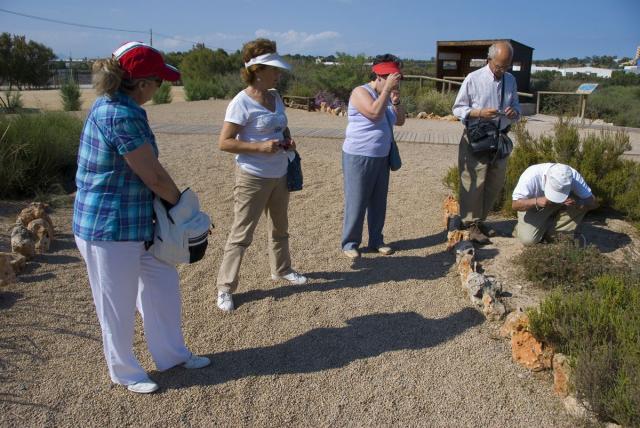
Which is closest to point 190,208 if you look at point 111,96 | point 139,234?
point 139,234

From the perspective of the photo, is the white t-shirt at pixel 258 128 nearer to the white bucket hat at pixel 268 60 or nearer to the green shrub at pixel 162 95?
the white bucket hat at pixel 268 60

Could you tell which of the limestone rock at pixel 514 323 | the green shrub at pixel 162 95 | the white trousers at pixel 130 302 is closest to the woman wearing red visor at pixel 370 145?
the limestone rock at pixel 514 323

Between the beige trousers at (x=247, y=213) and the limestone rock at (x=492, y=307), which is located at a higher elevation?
the beige trousers at (x=247, y=213)

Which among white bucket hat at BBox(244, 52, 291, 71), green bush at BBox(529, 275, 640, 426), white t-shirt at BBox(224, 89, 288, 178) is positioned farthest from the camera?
white t-shirt at BBox(224, 89, 288, 178)

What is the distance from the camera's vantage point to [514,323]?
344 centimetres

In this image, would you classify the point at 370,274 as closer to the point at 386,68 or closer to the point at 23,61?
the point at 386,68

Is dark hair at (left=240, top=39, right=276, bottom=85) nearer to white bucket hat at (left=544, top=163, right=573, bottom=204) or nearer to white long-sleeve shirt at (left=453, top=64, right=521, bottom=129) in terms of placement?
white long-sleeve shirt at (left=453, top=64, right=521, bottom=129)

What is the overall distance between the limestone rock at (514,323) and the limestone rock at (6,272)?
3.66 m

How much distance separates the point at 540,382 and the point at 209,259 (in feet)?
9.67

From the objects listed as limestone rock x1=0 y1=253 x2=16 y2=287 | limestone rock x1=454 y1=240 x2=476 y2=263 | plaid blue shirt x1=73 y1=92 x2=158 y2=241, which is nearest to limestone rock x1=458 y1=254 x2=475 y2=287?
limestone rock x1=454 y1=240 x2=476 y2=263

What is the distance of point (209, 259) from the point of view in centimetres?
492

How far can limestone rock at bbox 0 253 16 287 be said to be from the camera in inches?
163

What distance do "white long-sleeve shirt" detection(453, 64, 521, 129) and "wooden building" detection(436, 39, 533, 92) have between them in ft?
51.1

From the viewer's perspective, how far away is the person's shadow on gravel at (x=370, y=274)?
13.9ft
